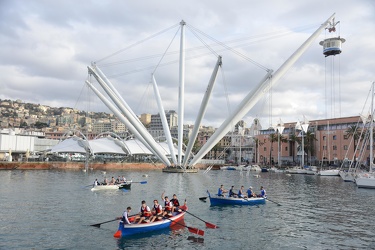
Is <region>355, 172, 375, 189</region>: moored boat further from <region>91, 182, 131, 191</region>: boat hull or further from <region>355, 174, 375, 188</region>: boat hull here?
<region>91, 182, 131, 191</region>: boat hull

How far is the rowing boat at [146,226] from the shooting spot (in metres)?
19.7

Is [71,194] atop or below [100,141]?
below

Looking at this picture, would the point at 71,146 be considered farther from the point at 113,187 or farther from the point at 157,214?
the point at 157,214

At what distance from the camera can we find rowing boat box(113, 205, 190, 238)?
19656mm

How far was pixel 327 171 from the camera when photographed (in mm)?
83438

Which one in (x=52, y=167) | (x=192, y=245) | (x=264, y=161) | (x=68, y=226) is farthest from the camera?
(x=264, y=161)

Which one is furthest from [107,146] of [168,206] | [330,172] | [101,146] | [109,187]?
[168,206]

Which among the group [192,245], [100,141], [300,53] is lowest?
[192,245]

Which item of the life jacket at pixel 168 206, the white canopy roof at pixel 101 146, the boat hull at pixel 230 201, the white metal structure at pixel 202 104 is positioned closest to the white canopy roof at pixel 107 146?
the white canopy roof at pixel 101 146

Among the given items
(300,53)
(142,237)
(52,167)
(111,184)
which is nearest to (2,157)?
(52,167)

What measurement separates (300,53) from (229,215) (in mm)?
41238

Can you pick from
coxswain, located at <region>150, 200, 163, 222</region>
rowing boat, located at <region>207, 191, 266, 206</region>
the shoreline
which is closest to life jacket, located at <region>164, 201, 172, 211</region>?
coxswain, located at <region>150, 200, 163, 222</region>

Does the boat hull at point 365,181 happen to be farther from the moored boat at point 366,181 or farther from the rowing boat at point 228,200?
the rowing boat at point 228,200

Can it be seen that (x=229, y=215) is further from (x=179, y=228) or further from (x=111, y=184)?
(x=111, y=184)
